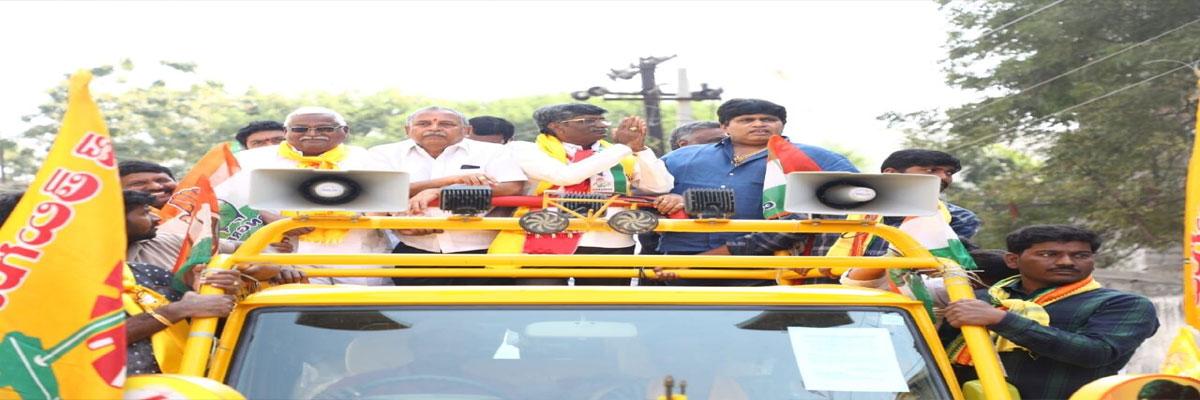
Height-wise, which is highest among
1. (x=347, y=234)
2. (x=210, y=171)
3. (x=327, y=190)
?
(x=327, y=190)

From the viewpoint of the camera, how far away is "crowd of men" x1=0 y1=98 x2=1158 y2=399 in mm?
4391

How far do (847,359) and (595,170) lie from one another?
85.0 inches

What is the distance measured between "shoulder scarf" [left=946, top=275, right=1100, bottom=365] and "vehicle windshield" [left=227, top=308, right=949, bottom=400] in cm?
56

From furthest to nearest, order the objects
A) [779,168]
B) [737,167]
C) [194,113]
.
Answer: [194,113] < [737,167] < [779,168]

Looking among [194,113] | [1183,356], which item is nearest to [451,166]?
[1183,356]

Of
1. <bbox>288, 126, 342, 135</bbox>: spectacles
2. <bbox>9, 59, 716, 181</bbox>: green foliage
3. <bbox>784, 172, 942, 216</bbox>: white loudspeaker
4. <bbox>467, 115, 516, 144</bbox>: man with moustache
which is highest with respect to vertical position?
<bbox>784, 172, 942, 216</bbox>: white loudspeaker

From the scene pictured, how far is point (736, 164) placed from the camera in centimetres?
600

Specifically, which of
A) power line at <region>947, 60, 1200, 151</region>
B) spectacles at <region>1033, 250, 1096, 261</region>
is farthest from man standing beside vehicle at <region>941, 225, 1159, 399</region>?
power line at <region>947, 60, 1200, 151</region>

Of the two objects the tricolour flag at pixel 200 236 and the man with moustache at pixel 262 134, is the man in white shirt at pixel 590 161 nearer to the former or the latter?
the tricolour flag at pixel 200 236

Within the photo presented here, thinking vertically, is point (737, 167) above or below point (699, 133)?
above

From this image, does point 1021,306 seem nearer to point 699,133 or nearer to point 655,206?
point 655,206

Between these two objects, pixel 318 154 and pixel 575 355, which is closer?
pixel 575 355

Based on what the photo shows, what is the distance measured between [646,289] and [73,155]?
1.53 metres

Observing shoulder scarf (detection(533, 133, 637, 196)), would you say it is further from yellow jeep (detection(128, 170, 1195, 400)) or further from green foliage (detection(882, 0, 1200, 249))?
green foliage (detection(882, 0, 1200, 249))
